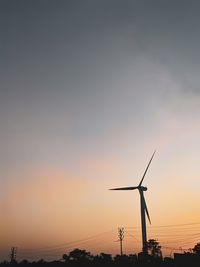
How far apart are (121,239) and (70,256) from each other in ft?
124

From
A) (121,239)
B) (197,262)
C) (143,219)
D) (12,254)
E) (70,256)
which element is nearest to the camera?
(143,219)

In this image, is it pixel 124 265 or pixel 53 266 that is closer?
pixel 124 265

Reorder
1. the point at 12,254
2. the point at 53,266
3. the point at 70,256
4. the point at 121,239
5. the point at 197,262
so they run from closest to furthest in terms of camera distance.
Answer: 1. the point at 197,262
2. the point at 53,266
3. the point at 121,239
4. the point at 12,254
5. the point at 70,256

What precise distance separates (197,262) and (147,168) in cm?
2788

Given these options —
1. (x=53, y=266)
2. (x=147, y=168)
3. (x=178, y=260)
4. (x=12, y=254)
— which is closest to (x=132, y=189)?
(x=147, y=168)

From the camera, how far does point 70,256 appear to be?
6511 inches

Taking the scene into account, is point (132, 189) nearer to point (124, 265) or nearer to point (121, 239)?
point (124, 265)

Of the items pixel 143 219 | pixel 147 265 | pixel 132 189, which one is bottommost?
pixel 147 265

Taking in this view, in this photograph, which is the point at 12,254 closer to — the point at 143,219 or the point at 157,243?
the point at 157,243

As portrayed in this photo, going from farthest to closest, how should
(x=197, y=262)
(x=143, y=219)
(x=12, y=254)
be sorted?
(x=12, y=254)
(x=197, y=262)
(x=143, y=219)

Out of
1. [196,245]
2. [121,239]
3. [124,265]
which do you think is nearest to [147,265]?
[124,265]

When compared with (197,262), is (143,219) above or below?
above

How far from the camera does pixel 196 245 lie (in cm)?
16000

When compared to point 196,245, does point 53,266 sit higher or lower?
lower
